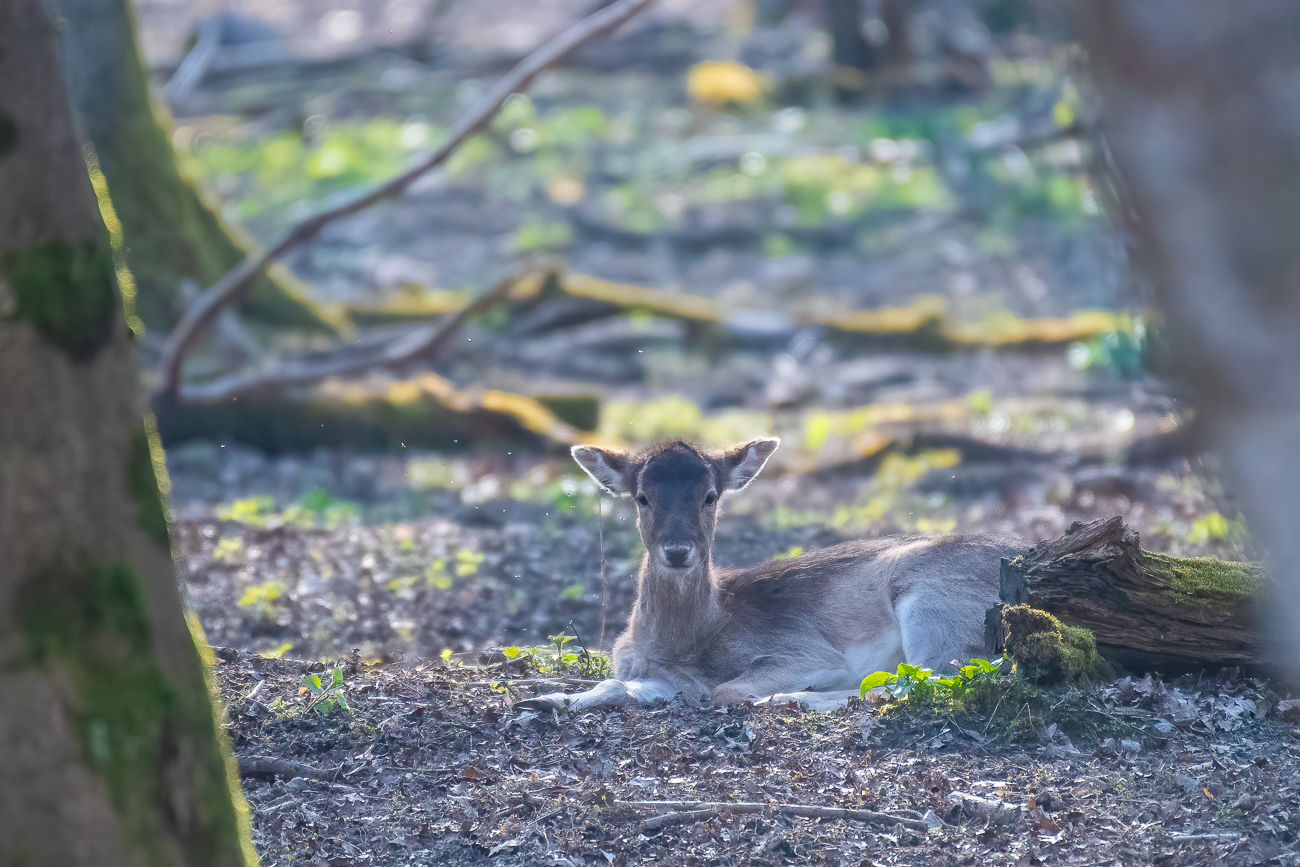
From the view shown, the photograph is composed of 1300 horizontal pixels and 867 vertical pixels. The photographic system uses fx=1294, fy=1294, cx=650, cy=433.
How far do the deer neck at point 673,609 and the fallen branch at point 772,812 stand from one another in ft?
8.69

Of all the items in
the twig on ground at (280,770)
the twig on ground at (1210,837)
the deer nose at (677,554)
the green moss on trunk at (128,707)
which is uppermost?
the green moss on trunk at (128,707)

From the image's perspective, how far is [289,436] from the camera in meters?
12.9

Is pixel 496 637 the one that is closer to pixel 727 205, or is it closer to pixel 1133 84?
pixel 1133 84

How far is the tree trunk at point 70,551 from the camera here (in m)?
2.88

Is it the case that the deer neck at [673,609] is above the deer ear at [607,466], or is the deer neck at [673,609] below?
below

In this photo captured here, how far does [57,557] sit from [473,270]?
16.3m

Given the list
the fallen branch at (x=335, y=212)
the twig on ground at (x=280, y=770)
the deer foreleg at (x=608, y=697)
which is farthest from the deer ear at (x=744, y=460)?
the fallen branch at (x=335, y=212)

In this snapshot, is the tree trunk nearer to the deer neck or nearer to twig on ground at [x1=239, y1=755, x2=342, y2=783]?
twig on ground at [x1=239, y1=755, x2=342, y2=783]

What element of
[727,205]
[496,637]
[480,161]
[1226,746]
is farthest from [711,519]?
[480,161]

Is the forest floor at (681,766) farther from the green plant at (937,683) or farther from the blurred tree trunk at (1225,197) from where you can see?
the blurred tree trunk at (1225,197)

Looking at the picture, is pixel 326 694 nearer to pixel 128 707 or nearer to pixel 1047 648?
pixel 128 707

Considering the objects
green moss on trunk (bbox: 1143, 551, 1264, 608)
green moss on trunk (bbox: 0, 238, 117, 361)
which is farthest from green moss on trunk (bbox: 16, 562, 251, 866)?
green moss on trunk (bbox: 1143, 551, 1264, 608)

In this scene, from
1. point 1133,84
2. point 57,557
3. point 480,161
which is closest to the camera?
point 1133,84

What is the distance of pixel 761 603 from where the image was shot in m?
8.04
